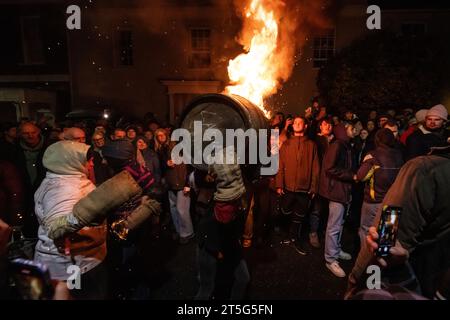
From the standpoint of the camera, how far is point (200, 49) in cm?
1645

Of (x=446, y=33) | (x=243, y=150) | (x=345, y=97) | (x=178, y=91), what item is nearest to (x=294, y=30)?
(x=345, y=97)

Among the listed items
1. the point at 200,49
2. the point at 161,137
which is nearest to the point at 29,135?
the point at 161,137

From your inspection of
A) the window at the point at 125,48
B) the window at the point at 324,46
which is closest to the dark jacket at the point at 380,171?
the window at the point at 324,46

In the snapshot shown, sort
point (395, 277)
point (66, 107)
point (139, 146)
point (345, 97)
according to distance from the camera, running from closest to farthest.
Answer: point (395, 277), point (139, 146), point (345, 97), point (66, 107)

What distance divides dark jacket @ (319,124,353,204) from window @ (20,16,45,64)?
1957 centimetres

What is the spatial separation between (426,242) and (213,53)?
50.5ft

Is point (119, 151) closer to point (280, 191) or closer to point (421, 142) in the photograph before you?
point (280, 191)

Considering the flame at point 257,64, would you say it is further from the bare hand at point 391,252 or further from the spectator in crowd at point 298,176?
the bare hand at point 391,252

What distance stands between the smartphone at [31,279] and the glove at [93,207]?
2.79ft

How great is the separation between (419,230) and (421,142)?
134 inches

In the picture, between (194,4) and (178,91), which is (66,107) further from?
(194,4)

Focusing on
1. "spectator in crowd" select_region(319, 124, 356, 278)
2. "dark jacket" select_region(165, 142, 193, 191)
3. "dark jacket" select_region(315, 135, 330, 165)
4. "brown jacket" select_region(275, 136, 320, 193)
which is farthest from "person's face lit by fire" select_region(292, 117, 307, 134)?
"dark jacket" select_region(165, 142, 193, 191)

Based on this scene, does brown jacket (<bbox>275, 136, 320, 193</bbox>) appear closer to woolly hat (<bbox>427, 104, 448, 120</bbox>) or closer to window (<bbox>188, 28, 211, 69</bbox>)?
woolly hat (<bbox>427, 104, 448, 120</bbox>)

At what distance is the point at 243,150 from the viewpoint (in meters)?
3.62
